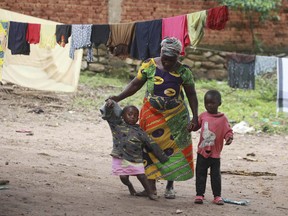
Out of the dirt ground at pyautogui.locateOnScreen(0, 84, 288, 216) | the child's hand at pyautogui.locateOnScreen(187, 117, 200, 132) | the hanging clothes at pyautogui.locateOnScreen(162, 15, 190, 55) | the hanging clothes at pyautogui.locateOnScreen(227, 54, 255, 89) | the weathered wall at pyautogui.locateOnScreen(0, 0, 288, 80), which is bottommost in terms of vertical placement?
the dirt ground at pyautogui.locateOnScreen(0, 84, 288, 216)

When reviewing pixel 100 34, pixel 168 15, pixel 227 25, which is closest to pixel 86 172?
pixel 100 34

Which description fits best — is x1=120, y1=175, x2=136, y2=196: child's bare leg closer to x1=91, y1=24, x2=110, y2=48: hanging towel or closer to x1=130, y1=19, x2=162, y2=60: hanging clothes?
x1=130, y1=19, x2=162, y2=60: hanging clothes

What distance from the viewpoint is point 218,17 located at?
9.23 m

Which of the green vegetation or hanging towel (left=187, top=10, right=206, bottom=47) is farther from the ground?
hanging towel (left=187, top=10, right=206, bottom=47)

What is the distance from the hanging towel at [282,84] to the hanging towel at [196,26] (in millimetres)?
2908

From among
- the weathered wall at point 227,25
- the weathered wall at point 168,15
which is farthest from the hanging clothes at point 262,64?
the weathered wall at point 227,25

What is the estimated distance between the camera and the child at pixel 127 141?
6.33 metres

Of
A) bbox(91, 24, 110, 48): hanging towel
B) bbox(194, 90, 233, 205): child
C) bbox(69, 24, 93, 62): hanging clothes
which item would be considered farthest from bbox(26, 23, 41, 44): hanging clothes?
bbox(194, 90, 233, 205): child

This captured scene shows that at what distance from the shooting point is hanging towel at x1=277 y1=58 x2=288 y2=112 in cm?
1222

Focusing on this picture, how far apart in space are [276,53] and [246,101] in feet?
10.6

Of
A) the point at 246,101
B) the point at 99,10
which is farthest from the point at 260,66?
the point at 99,10

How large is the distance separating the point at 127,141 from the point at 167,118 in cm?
44

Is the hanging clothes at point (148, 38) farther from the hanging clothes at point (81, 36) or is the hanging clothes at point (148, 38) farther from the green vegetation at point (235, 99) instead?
the green vegetation at point (235, 99)

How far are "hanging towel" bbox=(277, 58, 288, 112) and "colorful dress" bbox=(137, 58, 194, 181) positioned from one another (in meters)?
6.01
